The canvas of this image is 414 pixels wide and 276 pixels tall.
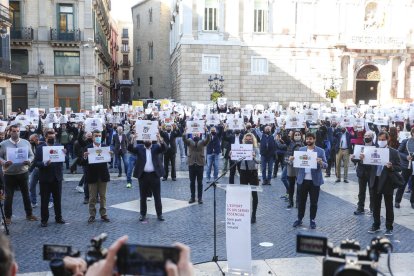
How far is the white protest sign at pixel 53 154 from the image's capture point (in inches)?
400

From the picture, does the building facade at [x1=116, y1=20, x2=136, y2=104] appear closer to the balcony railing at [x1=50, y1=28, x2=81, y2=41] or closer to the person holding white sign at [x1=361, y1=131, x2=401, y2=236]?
the balcony railing at [x1=50, y1=28, x2=81, y2=41]

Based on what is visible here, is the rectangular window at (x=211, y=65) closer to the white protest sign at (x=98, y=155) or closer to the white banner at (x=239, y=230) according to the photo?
the white protest sign at (x=98, y=155)

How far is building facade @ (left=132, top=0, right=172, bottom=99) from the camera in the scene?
215 feet

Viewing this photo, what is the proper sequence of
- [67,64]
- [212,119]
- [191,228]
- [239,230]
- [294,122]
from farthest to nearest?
[67,64]
[212,119]
[294,122]
[191,228]
[239,230]

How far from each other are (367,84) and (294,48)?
8.68m

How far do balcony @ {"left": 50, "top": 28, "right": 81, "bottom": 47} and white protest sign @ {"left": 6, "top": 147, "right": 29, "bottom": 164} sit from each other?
29.3 m

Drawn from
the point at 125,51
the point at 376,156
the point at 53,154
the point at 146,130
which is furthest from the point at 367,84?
the point at 125,51

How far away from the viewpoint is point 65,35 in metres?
37.5

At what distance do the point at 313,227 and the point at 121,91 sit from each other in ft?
227

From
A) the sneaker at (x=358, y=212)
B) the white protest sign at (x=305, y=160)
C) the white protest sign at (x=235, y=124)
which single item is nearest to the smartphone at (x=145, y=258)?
the white protest sign at (x=305, y=160)

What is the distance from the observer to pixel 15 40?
119 feet

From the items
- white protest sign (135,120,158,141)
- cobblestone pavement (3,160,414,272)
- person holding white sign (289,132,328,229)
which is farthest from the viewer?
white protest sign (135,120,158,141)

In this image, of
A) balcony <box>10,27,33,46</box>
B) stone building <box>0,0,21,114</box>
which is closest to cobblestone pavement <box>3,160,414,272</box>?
stone building <box>0,0,21,114</box>

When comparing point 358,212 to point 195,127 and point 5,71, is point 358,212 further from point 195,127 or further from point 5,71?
point 5,71
